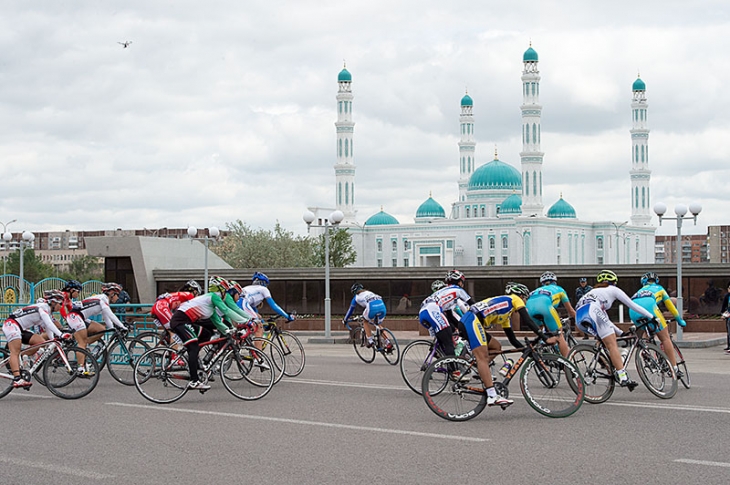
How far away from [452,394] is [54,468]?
447cm

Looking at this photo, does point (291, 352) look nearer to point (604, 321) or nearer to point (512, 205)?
point (604, 321)

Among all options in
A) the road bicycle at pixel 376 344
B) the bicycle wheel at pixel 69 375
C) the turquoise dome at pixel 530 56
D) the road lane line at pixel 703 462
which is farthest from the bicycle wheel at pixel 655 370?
the turquoise dome at pixel 530 56

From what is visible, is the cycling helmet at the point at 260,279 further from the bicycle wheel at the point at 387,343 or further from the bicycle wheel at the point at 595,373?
the bicycle wheel at the point at 595,373

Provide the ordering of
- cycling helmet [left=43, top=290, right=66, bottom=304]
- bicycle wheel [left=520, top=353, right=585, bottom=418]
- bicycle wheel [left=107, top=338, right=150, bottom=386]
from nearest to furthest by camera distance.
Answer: bicycle wheel [left=520, top=353, right=585, bottom=418] → cycling helmet [left=43, top=290, right=66, bottom=304] → bicycle wheel [left=107, top=338, right=150, bottom=386]

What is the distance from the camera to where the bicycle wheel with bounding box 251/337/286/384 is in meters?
14.3

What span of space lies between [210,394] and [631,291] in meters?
28.2

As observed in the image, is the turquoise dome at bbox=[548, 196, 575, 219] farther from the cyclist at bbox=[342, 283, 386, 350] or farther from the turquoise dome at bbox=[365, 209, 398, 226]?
the cyclist at bbox=[342, 283, 386, 350]

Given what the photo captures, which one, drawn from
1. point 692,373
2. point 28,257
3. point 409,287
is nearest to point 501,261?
point 28,257

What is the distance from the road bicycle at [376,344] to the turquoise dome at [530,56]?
115 m

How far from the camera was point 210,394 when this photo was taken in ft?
46.8

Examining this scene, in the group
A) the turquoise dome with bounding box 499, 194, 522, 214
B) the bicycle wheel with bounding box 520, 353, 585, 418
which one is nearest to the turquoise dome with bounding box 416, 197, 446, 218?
the turquoise dome with bounding box 499, 194, 522, 214

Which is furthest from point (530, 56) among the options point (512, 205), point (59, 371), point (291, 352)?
point (59, 371)

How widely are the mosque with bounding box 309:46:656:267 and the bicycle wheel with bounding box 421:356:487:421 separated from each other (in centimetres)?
11697

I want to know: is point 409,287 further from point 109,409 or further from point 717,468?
point 717,468
